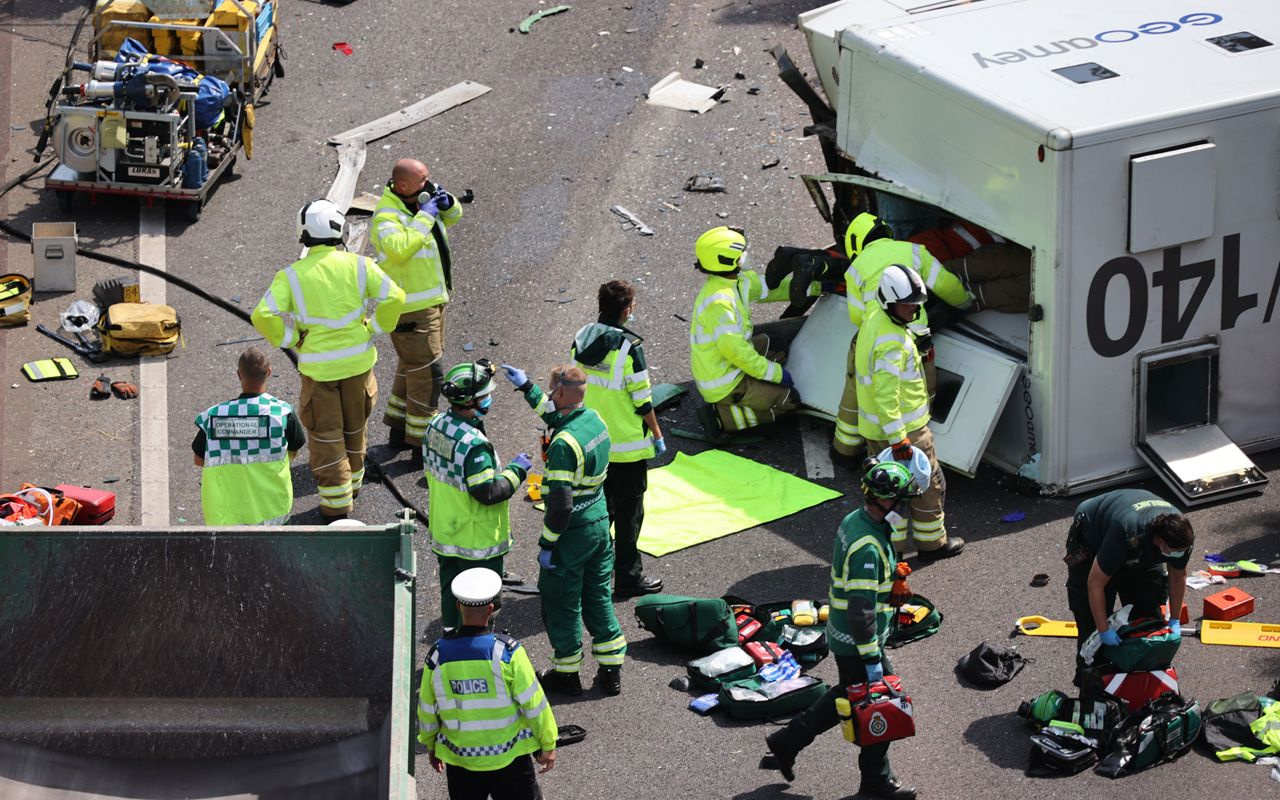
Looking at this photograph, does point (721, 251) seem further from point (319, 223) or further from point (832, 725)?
point (832, 725)

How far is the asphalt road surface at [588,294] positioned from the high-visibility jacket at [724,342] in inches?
20.5

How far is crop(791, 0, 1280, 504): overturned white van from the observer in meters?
9.89

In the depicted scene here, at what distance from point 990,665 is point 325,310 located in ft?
14.2

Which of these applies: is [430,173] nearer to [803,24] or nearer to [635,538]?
[803,24]

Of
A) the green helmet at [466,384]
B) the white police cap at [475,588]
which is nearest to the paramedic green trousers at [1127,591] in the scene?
the green helmet at [466,384]

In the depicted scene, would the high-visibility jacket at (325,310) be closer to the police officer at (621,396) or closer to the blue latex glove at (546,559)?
the police officer at (621,396)

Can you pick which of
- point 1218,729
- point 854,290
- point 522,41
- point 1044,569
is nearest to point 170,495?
point 854,290

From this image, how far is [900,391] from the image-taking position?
387 inches

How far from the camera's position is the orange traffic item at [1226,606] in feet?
30.0

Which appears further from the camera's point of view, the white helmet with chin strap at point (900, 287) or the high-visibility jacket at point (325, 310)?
the high-visibility jacket at point (325, 310)

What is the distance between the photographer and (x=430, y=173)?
574 inches

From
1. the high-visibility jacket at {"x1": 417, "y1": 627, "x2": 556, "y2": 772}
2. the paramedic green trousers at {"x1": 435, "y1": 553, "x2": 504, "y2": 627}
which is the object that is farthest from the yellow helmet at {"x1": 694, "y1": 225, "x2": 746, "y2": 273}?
the high-visibility jacket at {"x1": 417, "y1": 627, "x2": 556, "y2": 772}

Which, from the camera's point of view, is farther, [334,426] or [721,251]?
[721,251]

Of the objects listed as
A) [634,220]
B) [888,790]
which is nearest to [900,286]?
[888,790]
